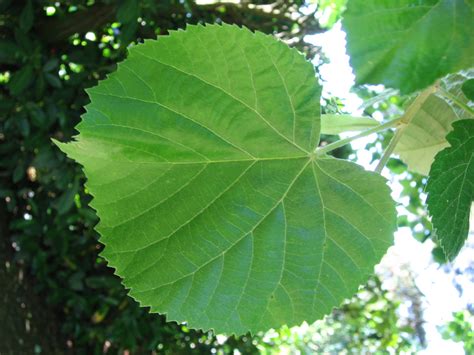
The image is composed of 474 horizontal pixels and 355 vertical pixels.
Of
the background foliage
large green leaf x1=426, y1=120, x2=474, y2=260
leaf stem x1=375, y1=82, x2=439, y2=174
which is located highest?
the background foliage

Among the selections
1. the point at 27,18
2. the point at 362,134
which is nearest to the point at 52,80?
the point at 27,18

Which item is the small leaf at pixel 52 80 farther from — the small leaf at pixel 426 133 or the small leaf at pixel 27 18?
the small leaf at pixel 426 133

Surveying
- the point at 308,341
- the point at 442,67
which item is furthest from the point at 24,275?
the point at 308,341

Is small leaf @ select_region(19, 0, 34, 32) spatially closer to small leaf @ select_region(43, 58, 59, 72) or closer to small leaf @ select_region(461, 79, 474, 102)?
small leaf @ select_region(43, 58, 59, 72)

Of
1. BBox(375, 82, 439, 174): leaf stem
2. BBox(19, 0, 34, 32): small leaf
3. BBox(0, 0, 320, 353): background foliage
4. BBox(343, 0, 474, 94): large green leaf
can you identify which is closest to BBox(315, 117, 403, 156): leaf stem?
BBox(375, 82, 439, 174): leaf stem

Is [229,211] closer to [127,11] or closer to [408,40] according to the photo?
[408,40]

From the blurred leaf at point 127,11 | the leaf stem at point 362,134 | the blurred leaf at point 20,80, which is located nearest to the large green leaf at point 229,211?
the leaf stem at point 362,134

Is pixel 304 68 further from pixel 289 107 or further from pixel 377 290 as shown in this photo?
pixel 377 290
